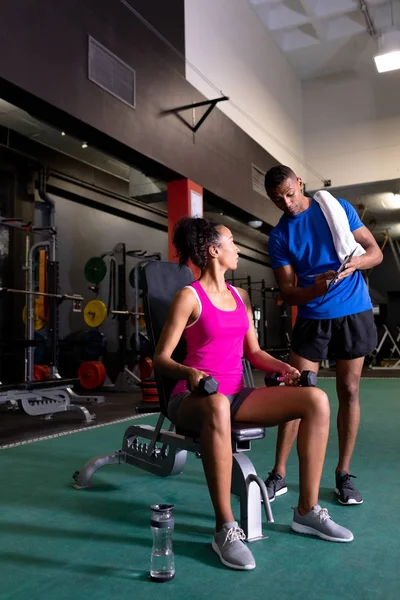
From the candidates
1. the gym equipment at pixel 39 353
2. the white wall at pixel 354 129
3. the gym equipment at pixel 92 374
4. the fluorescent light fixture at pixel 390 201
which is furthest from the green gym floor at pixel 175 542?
the fluorescent light fixture at pixel 390 201

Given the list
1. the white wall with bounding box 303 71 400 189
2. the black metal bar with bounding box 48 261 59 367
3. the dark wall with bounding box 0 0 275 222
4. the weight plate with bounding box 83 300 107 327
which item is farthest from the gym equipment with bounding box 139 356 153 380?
the white wall with bounding box 303 71 400 189

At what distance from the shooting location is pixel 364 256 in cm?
194

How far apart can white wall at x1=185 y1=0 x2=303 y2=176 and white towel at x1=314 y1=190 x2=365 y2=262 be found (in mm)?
4409

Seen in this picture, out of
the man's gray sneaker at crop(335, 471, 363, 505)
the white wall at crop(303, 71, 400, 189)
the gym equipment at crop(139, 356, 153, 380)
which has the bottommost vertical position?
the man's gray sneaker at crop(335, 471, 363, 505)

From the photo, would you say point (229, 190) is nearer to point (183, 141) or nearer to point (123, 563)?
point (183, 141)

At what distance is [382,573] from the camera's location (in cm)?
135

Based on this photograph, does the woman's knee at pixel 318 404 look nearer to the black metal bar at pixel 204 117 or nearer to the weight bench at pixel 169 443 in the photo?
the weight bench at pixel 169 443

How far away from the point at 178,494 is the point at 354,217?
1.29 metres

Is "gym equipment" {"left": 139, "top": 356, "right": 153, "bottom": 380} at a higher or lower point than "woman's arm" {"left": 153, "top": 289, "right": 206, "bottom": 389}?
lower

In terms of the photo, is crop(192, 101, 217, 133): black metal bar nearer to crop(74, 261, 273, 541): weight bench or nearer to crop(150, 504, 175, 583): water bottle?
crop(74, 261, 273, 541): weight bench

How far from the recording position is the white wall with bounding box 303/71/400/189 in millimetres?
8516

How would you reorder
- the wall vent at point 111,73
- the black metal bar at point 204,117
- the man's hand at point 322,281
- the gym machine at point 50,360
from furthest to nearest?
the black metal bar at point 204,117 < the wall vent at point 111,73 < the gym machine at point 50,360 < the man's hand at point 322,281

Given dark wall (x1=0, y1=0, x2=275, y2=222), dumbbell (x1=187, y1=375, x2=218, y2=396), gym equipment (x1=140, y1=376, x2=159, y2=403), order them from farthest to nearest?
gym equipment (x1=140, y1=376, x2=159, y2=403)
dark wall (x1=0, y1=0, x2=275, y2=222)
dumbbell (x1=187, y1=375, x2=218, y2=396)

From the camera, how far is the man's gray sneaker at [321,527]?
1561mm
